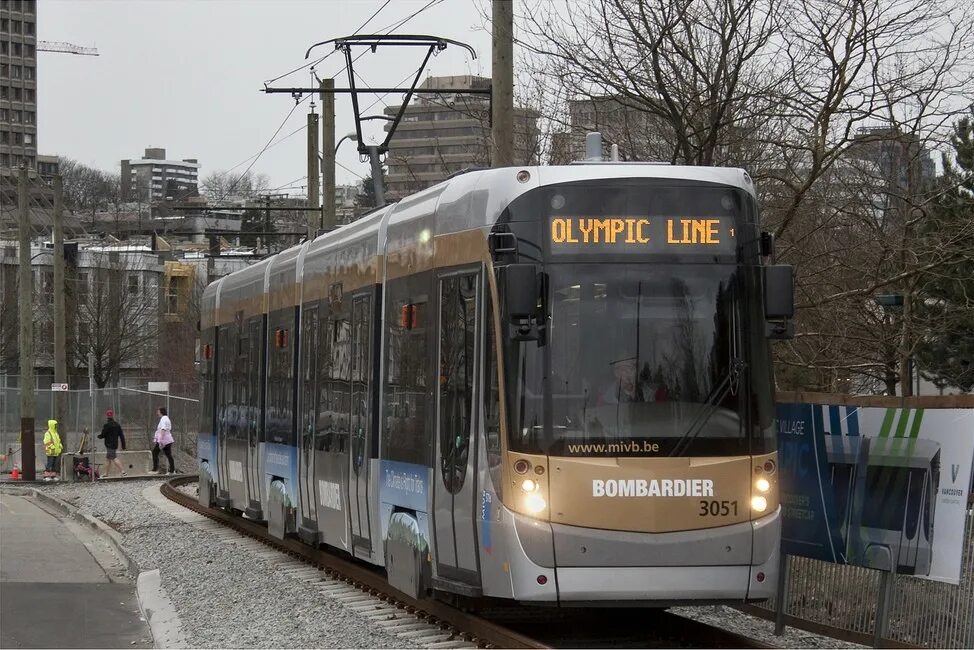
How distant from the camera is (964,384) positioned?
30.0 metres

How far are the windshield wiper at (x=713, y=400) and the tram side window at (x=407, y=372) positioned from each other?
2.33 metres

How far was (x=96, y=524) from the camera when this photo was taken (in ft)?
75.8

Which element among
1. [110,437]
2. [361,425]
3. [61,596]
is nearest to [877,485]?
[361,425]

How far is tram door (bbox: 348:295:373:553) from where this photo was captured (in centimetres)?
1324

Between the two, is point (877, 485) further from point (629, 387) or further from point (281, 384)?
point (281, 384)

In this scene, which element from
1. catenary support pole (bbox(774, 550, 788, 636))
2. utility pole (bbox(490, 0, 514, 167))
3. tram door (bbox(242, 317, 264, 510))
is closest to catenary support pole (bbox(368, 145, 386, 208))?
tram door (bbox(242, 317, 264, 510))

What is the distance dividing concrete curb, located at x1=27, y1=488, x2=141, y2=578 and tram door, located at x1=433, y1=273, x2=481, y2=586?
22.8 ft

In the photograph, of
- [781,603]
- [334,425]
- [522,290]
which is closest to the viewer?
[522,290]

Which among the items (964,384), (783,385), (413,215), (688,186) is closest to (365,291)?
(413,215)

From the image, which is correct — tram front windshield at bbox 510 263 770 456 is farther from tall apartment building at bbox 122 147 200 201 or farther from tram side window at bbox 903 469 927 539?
tall apartment building at bbox 122 147 200 201

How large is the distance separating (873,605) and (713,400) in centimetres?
223

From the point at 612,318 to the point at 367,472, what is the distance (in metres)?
3.98

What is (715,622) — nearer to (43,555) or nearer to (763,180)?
(763,180)

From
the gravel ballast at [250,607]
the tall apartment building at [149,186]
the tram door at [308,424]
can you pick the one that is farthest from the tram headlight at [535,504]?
the tall apartment building at [149,186]
